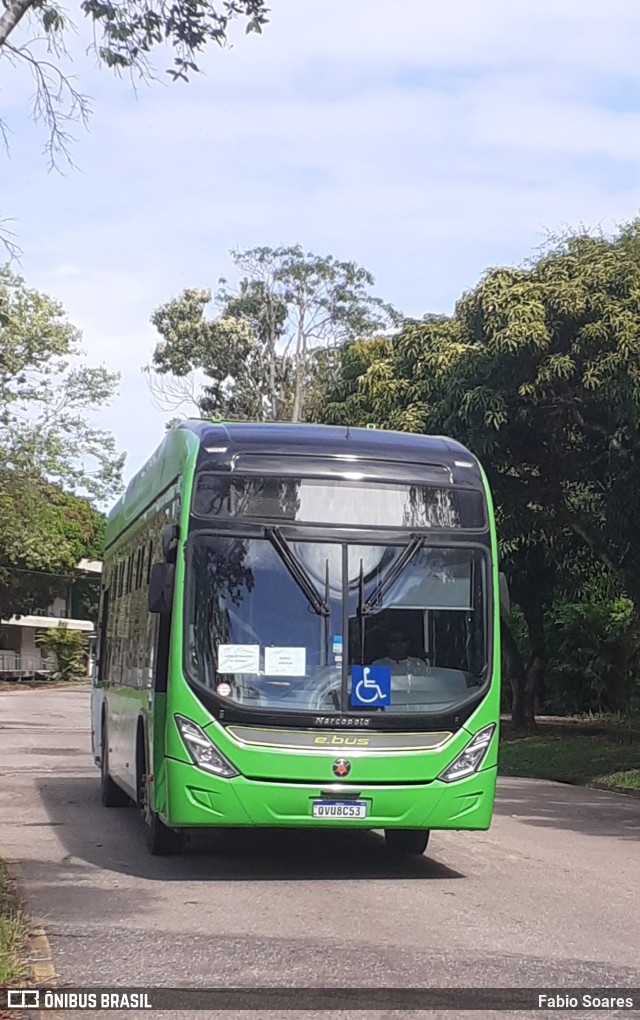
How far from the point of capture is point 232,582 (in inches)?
424

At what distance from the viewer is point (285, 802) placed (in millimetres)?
10406

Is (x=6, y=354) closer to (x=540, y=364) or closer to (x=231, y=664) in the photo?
(x=540, y=364)

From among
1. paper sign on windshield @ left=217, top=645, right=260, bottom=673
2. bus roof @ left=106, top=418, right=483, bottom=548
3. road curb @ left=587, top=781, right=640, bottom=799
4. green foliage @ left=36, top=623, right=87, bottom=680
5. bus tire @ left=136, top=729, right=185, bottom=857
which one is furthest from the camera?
green foliage @ left=36, top=623, right=87, bottom=680

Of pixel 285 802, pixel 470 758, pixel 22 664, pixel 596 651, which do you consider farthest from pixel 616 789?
pixel 22 664

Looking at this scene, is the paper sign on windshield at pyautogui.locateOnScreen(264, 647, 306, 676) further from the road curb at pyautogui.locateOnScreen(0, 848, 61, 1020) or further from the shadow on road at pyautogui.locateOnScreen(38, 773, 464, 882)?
the road curb at pyautogui.locateOnScreen(0, 848, 61, 1020)

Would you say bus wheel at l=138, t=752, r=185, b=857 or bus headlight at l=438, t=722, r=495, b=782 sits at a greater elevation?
bus headlight at l=438, t=722, r=495, b=782

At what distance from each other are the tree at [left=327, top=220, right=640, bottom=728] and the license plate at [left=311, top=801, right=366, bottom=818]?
9.43m

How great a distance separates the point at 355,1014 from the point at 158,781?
4.59m

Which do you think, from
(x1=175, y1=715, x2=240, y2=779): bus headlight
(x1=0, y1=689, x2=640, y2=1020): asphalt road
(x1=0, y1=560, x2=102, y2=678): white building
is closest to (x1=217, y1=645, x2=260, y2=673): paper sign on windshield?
(x1=175, y1=715, x2=240, y2=779): bus headlight

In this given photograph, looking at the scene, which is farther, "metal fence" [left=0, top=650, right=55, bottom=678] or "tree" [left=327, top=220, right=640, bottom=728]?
"metal fence" [left=0, top=650, right=55, bottom=678]

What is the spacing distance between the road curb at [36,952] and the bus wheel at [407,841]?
3361 millimetres

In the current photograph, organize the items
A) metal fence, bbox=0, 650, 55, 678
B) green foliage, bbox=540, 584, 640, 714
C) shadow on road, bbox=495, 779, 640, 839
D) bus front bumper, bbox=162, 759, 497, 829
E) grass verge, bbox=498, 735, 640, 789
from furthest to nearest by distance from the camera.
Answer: metal fence, bbox=0, 650, 55, 678
green foliage, bbox=540, 584, 640, 714
grass verge, bbox=498, 735, 640, 789
shadow on road, bbox=495, 779, 640, 839
bus front bumper, bbox=162, 759, 497, 829

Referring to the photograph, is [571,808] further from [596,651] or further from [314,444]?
[596,651]

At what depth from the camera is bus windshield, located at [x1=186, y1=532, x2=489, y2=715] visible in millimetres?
10586
